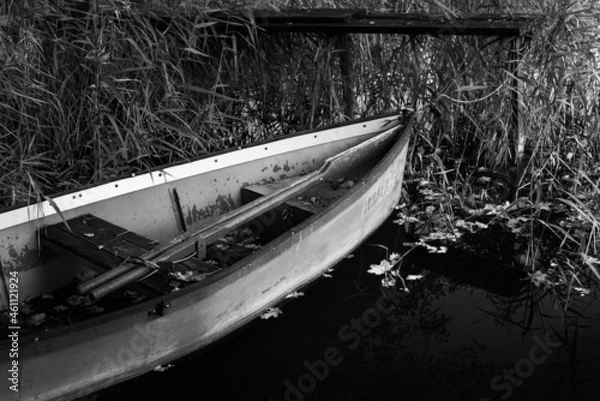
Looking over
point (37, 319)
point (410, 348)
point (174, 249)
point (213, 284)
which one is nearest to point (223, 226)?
point (174, 249)

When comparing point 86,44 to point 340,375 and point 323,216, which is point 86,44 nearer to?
point 323,216

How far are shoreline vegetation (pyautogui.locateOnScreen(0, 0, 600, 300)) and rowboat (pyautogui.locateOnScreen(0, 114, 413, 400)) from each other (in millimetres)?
370

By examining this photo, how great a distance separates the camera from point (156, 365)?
3.28 metres

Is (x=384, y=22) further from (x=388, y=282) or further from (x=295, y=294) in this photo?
(x=295, y=294)

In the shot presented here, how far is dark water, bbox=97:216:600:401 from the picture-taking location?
334cm

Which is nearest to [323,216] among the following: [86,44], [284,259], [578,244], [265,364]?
[284,259]

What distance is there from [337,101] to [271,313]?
1847 millimetres

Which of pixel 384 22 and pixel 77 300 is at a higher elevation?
pixel 384 22

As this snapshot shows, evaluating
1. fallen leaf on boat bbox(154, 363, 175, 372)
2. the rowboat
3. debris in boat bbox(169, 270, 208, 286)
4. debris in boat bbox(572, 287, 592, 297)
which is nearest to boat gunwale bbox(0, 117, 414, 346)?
the rowboat

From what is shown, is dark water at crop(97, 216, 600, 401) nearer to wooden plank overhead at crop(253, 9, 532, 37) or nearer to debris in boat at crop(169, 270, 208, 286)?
debris in boat at crop(169, 270, 208, 286)

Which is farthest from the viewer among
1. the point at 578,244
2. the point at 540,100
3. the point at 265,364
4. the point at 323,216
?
the point at 540,100

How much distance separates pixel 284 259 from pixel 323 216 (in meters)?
0.30

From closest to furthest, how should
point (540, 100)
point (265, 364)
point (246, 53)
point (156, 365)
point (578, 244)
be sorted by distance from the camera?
point (156, 365) → point (265, 364) → point (578, 244) → point (540, 100) → point (246, 53)

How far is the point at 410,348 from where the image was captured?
3.63m
